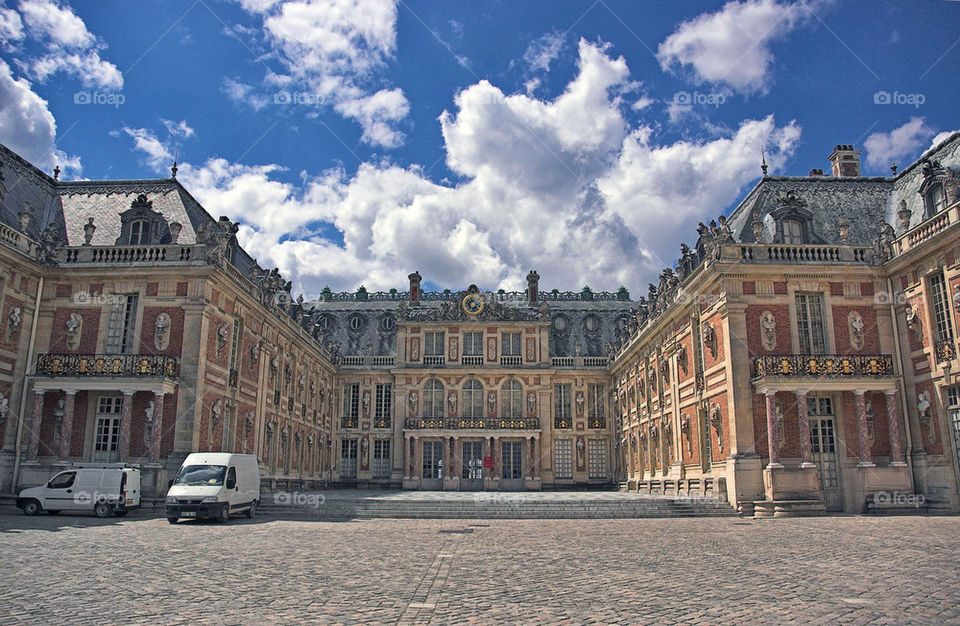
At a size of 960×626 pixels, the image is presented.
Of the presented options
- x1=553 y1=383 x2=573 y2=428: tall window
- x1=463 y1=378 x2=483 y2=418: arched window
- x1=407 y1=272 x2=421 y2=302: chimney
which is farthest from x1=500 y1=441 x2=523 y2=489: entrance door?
x1=407 y1=272 x2=421 y2=302: chimney

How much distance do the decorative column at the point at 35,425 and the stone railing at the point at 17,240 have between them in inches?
184

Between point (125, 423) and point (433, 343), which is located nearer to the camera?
point (125, 423)

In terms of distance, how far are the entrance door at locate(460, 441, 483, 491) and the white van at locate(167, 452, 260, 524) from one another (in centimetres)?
2237

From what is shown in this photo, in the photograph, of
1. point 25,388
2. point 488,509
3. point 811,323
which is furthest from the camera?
point 811,323

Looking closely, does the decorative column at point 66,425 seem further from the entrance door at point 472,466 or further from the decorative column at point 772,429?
the entrance door at point 472,466

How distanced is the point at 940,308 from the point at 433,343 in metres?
28.9

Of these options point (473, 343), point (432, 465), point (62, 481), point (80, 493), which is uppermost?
point (473, 343)

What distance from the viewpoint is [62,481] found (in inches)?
765

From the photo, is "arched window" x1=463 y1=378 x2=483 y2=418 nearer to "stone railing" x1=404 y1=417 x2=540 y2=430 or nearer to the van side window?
"stone railing" x1=404 y1=417 x2=540 y2=430

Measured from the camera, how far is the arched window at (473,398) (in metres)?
43.6

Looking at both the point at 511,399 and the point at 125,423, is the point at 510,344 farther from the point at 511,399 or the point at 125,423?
the point at 125,423

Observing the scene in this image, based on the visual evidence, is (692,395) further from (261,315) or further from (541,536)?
(261,315)

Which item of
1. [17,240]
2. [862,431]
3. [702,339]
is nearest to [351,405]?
[17,240]

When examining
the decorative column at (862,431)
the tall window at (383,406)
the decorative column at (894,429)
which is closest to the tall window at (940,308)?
the decorative column at (894,429)
